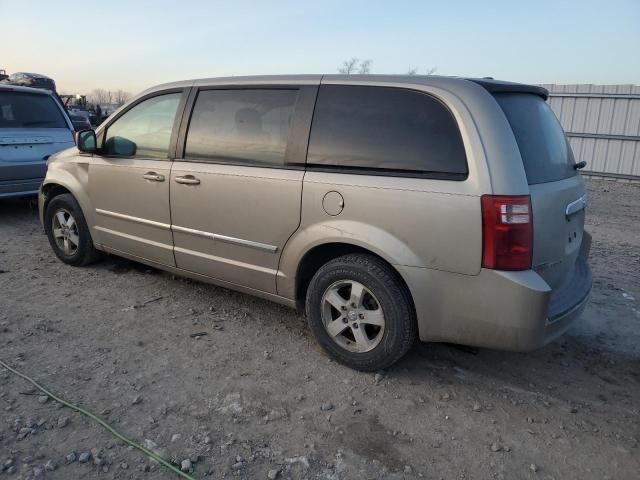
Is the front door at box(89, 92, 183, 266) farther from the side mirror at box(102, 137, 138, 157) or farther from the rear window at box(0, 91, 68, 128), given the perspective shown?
the rear window at box(0, 91, 68, 128)

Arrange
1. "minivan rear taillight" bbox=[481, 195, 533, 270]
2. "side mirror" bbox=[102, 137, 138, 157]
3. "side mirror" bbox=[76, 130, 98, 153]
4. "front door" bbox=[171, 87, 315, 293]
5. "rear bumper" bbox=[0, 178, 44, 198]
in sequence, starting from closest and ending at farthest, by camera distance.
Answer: "minivan rear taillight" bbox=[481, 195, 533, 270], "front door" bbox=[171, 87, 315, 293], "side mirror" bbox=[102, 137, 138, 157], "side mirror" bbox=[76, 130, 98, 153], "rear bumper" bbox=[0, 178, 44, 198]

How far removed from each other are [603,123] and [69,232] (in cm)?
1348

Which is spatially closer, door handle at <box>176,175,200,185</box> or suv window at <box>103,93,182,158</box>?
door handle at <box>176,175,200,185</box>

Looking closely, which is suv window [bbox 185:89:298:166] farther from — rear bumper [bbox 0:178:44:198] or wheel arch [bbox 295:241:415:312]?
rear bumper [bbox 0:178:44:198]

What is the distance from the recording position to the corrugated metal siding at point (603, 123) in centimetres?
1335

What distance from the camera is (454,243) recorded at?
2.85m

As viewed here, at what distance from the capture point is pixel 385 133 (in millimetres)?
3152

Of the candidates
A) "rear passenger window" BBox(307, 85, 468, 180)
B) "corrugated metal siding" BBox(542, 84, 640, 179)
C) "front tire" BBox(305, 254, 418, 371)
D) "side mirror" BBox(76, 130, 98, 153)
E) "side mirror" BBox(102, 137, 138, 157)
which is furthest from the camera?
"corrugated metal siding" BBox(542, 84, 640, 179)

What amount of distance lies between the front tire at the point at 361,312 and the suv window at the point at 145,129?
184 centimetres

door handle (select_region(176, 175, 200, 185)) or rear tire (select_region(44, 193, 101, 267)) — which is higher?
door handle (select_region(176, 175, 200, 185))

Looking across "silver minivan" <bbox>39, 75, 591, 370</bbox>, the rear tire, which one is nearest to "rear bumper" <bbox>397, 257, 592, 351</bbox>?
"silver minivan" <bbox>39, 75, 591, 370</bbox>

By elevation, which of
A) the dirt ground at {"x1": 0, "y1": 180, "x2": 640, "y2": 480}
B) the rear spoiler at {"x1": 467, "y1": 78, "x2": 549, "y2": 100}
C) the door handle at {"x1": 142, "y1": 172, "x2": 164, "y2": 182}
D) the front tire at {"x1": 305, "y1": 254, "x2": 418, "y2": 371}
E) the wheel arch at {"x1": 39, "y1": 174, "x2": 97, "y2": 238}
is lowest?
the dirt ground at {"x1": 0, "y1": 180, "x2": 640, "y2": 480}

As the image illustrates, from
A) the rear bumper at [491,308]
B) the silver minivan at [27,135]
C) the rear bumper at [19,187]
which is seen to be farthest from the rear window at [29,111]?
the rear bumper at [491,308]

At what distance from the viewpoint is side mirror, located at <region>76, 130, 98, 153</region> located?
4648 mm
